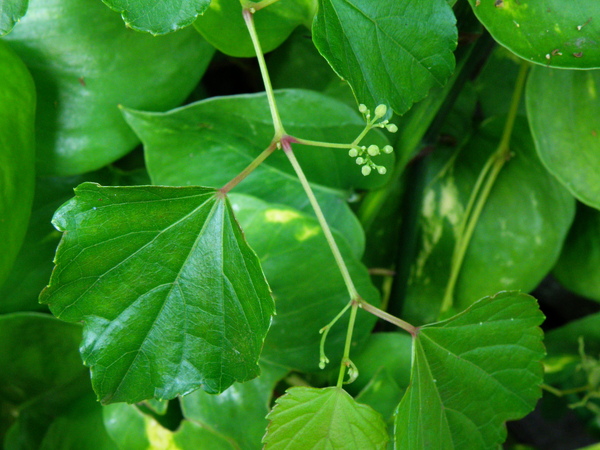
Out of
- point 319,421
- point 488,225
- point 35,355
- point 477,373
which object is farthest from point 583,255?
point 35,355

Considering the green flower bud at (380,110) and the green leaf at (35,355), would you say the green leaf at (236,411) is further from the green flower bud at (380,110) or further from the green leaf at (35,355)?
the green flower bud at (380,110)

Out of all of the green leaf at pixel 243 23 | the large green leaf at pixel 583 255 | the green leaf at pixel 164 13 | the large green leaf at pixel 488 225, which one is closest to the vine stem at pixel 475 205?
the large green leaf at pixel 488 225

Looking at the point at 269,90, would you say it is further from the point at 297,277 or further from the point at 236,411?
the point at 236,411

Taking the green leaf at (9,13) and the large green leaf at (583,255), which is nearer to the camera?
the green leaf at (9,13)

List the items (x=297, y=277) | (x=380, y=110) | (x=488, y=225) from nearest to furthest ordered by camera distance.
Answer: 1. (x=380, y=110)
2. (x=297, y=277)
3. (x=488, y=225)

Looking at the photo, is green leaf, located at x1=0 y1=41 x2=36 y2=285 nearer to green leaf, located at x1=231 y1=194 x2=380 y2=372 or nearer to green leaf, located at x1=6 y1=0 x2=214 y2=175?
green leaf, located at x1=6 y1=0 x2=214 y2=175
